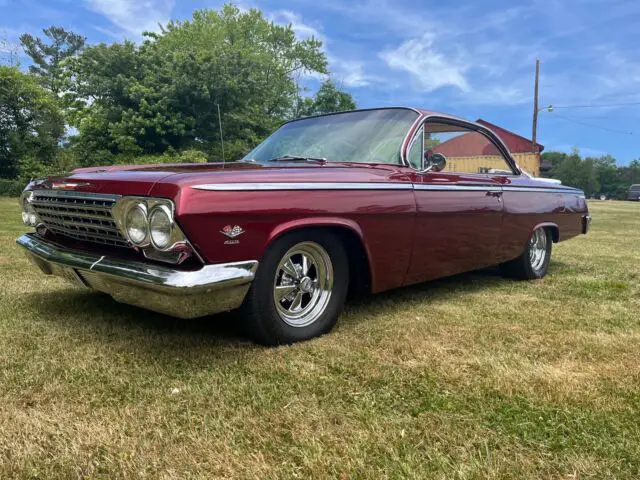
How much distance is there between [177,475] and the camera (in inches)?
63.0

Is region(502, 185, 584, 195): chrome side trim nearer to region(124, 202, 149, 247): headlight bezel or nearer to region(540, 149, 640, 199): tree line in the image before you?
region(124, 202, 149, 247): headlight bezel

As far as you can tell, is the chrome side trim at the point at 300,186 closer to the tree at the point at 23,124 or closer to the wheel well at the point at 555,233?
the wheel well at the point at 555,233

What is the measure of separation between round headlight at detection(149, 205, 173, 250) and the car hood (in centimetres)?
8

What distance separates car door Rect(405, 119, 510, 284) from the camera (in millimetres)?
3435

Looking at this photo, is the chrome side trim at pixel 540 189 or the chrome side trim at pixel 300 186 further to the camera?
the chrome side trim at pixel 540 189

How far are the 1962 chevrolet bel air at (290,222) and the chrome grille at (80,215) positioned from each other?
11mm

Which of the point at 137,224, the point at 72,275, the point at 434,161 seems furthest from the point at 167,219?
the point at 434,161

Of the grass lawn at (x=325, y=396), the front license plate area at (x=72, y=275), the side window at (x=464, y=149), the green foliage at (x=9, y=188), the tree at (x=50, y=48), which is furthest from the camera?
the tree at (x=50, y=48)

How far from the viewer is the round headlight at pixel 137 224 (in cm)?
236

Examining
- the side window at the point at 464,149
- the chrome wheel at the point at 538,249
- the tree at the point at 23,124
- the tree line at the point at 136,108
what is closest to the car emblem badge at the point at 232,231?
the side window at the point at 464,149

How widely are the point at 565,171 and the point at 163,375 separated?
272 feet

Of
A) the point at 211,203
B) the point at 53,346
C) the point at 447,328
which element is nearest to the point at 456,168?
the point at 447,328

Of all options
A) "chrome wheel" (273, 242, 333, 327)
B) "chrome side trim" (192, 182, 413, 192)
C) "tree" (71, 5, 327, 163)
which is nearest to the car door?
"chrome side trim" (192, 182, 413, 192)

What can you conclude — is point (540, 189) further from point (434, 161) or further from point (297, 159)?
point (297, 159)
